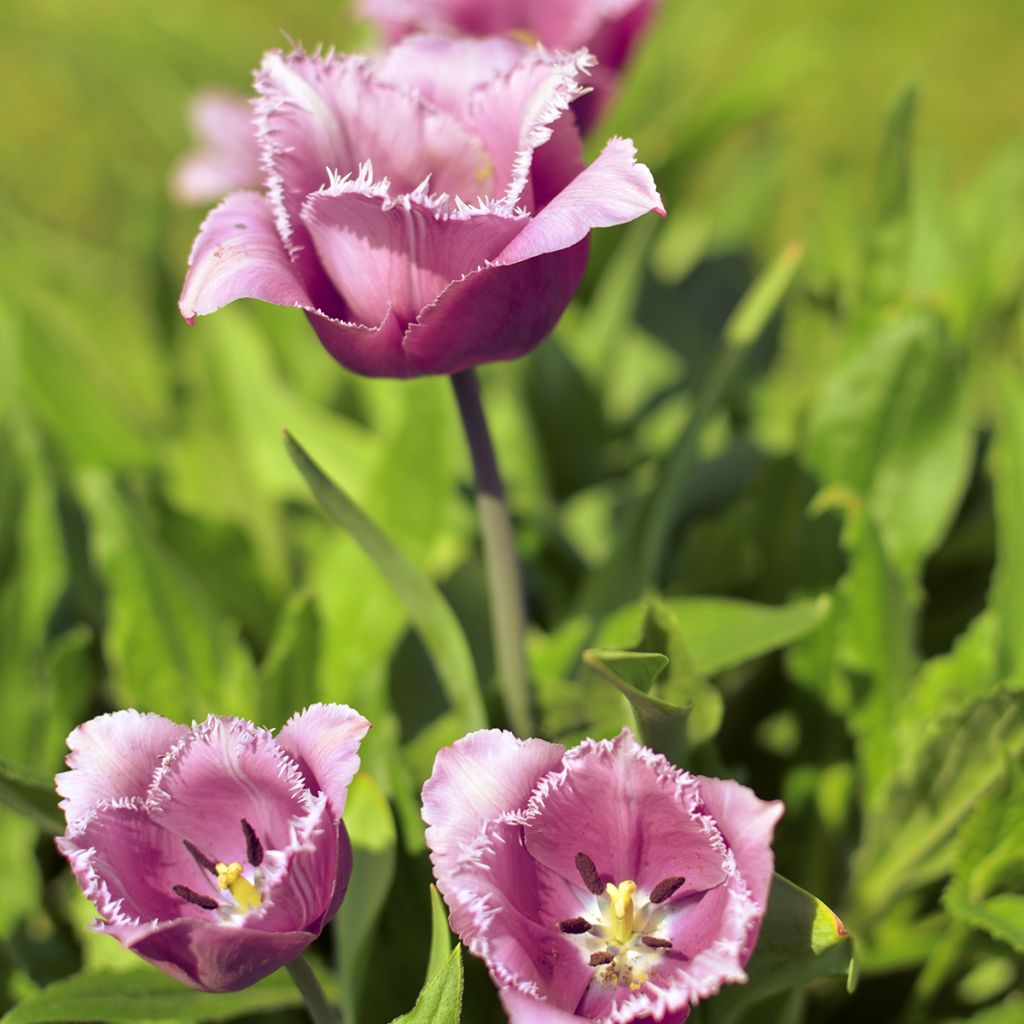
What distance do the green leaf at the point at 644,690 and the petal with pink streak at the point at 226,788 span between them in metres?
0.16

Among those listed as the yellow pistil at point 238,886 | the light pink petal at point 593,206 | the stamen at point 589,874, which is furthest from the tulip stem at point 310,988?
the light pink petal at point 593,206

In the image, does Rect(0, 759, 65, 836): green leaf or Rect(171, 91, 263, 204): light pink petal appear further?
Rect(171, 91, 263, 204): light pink petal

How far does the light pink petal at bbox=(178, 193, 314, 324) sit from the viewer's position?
642mm

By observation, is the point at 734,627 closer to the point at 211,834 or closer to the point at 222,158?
the point at 211,834

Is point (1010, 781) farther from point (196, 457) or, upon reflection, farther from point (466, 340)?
point (196, 457)

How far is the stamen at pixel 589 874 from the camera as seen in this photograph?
0.64 meters

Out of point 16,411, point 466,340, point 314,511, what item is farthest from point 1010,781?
point 16,411

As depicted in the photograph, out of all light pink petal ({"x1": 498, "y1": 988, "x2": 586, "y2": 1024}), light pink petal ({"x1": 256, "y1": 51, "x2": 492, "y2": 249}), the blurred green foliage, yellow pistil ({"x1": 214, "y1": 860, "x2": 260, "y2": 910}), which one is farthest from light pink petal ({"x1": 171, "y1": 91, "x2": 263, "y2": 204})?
light pink petal ({"x1": 498, "y1": 988, "x2": 586, "y2": 1024})

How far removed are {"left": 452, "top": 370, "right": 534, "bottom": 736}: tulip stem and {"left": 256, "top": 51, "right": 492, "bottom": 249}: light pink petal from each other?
4.7 inches

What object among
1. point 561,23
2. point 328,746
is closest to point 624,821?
point 328,746

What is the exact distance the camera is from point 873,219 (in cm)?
122

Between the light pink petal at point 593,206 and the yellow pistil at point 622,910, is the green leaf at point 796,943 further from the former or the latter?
the light pink petal at point 593,206

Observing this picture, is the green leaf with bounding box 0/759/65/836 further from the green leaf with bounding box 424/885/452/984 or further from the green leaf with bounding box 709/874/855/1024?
the green leaf with bounding box 709/874/855/1024

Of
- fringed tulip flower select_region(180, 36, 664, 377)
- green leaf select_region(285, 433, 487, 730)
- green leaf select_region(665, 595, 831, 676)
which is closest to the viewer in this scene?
fringed tulip flower select_region(180, 36, 664, 377)
